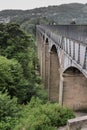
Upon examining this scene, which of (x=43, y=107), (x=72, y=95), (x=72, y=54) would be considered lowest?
(x=72, y=95)

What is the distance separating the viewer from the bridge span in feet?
55.7

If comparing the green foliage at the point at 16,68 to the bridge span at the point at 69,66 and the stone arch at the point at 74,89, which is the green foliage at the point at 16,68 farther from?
the stone arch at the point at 74,89

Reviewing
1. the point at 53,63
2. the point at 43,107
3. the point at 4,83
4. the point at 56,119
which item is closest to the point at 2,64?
the point at 4,83

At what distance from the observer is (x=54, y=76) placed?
38656mm

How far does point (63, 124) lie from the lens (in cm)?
1977

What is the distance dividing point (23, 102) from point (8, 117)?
338 inches

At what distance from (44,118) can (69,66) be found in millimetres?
4285

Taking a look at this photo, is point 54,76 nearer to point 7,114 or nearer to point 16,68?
point 16,68

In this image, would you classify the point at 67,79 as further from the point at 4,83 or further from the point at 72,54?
the point at 72,54

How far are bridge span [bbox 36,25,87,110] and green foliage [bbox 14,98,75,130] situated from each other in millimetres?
3089

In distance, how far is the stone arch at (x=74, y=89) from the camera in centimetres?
2653

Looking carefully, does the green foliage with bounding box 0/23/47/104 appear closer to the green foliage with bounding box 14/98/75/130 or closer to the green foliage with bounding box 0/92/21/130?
the green foliage with bounding box 0/92/21/130

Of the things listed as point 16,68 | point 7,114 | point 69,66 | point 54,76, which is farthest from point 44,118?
point 54,76

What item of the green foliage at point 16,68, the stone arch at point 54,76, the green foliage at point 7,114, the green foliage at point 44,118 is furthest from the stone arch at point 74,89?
the stone arch at point 54,76
